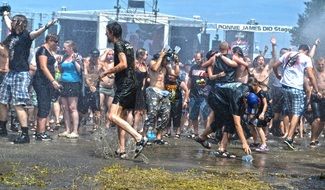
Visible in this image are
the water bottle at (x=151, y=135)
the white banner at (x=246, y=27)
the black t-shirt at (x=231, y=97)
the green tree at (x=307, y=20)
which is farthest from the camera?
the green tree at (x=307, y=20)

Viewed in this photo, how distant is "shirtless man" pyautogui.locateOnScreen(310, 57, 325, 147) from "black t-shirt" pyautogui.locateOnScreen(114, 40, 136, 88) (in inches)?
203

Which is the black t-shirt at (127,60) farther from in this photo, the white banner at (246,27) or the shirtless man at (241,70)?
the white banner at (246,27)

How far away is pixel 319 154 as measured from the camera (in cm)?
977

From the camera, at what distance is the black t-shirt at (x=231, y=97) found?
8719 mm

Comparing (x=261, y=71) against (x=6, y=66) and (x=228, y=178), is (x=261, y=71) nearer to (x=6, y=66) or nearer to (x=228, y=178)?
(x=6, y=66)

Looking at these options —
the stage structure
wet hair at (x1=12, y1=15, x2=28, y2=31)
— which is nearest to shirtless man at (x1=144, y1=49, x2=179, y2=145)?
wet hair at (x1=12, y1=15, x2=28, y2=31)

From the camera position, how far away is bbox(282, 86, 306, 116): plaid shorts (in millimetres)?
10836

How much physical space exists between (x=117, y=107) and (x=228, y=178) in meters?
2.13

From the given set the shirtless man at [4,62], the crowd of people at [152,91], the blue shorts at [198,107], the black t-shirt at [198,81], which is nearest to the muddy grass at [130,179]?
the crowd of people at [152,91]

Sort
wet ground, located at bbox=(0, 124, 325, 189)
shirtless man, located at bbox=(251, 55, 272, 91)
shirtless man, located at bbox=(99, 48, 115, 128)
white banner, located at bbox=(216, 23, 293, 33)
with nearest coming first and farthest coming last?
1. wet ground, located at bbox=(0, 124, 325, 189)
2. shirtless man, located at bbox=(99, 48, 115, 128)
3. shirtless man, located at bbox=(251, 55, 272, 91)
4. white banner, located at bbox=(216, 23, 293, 33)

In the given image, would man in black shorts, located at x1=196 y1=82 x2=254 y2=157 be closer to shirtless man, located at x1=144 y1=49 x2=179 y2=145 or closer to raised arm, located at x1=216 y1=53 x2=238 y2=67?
raised arm, located at x1=216 y1=53 x2=238 y2=67

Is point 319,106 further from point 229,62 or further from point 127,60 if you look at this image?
point 127,60

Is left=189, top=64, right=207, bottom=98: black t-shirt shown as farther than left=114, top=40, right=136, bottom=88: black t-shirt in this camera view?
Yes

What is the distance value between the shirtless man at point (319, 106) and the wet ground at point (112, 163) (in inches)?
55.4
